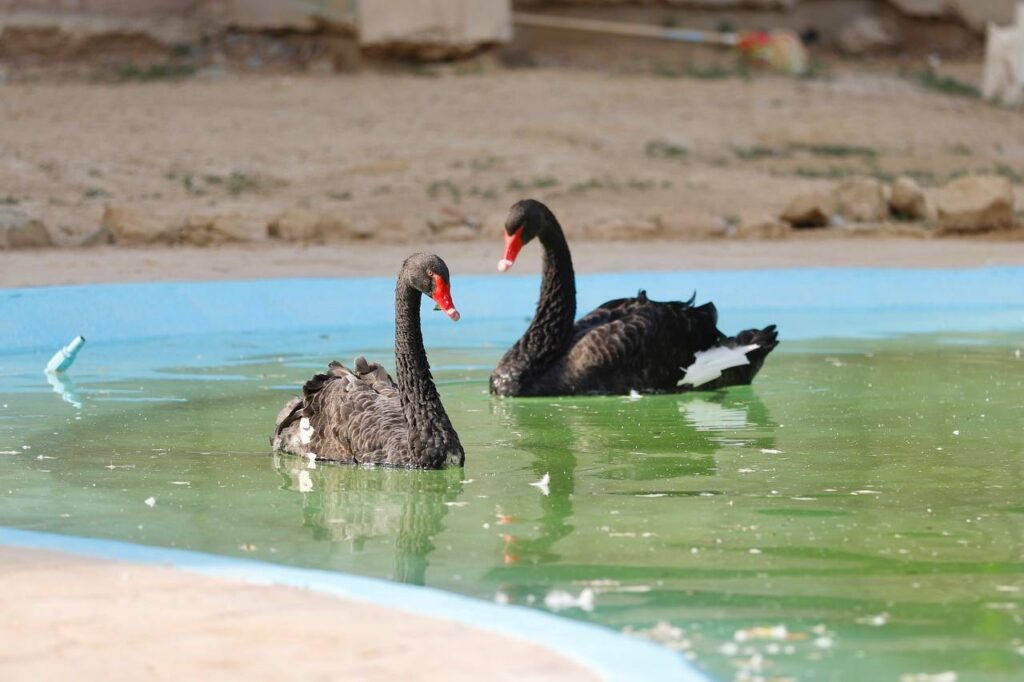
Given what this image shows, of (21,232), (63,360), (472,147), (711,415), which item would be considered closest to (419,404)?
(711,415)

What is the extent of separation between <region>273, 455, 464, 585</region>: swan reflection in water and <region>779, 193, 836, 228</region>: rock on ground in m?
9.21

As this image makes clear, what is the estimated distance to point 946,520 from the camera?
5812 mm

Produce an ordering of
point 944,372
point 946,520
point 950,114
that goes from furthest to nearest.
Answer: point 950,114
point 944,372
point 946,520

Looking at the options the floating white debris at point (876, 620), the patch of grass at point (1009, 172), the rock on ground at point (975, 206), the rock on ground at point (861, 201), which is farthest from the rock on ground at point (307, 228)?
the floating white debris at point (876, 620)

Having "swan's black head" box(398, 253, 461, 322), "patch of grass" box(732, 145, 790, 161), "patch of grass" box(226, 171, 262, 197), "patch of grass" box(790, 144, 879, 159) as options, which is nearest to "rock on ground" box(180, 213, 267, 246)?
"patch of grass" box(226, 171, 262, 197)

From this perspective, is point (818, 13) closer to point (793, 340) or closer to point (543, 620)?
point (793, 340)

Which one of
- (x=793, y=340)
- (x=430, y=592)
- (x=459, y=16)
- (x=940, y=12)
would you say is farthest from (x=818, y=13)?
(x=430, y=592)

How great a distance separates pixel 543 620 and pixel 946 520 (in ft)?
6.39

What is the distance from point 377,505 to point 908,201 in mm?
10651

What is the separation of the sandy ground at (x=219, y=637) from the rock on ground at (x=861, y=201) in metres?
11.7

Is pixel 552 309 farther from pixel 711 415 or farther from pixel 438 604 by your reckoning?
pixel 438 604

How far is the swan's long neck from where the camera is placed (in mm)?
6594

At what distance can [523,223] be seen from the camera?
28.4 feet

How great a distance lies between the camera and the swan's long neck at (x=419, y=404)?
6.59 m
